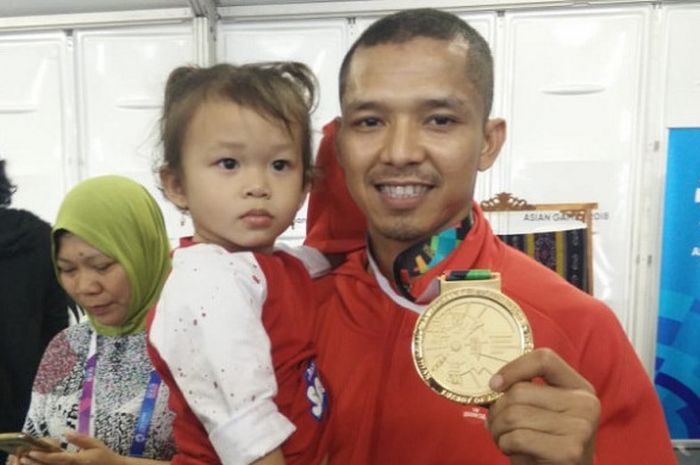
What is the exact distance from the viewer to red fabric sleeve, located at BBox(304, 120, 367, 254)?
56.5 inches

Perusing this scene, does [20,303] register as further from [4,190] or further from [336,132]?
[336,132]

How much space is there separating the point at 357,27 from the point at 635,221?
221 cm

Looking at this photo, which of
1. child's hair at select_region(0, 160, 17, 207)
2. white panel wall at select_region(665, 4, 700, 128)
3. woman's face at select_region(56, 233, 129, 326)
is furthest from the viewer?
white panel wall at select_region(665, 4, 700, 128)

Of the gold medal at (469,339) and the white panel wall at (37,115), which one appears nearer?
the gold medal at (469,339)

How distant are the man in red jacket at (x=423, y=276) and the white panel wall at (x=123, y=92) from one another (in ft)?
10.2

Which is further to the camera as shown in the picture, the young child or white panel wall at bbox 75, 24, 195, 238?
white panel wall at bbox 75, 24, 195, 238

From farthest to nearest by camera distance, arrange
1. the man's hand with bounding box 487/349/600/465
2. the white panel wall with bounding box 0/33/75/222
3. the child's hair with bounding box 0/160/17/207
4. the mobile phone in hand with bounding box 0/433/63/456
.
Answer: the white panel wall with bounding box 0/33/75/222 → the child's hair with bounding box 0/160/17/207 → the mobile phone in hand with bounding box 0/433/63/456 → the man's hand with bounding box 487/349/600/465

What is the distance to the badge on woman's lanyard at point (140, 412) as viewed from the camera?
5.04 feet

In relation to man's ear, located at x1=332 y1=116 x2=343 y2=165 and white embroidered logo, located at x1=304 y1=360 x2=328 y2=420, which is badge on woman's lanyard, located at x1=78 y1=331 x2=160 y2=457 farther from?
man's ear, located at x1=332 y1=116 x2=343 y2=165

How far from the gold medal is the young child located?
0.30 metres

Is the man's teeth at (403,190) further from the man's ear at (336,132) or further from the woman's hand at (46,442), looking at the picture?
the woman's hand at (46,442)

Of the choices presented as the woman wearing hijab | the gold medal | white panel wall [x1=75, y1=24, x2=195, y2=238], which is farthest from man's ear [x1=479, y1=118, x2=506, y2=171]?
white panel wall [x1=75, y1=24, x2=195, y2=238]

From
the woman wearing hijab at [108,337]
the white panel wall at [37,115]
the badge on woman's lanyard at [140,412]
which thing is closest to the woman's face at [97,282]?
the woman wearing hijab at [108,337]

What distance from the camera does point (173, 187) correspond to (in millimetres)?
1318
